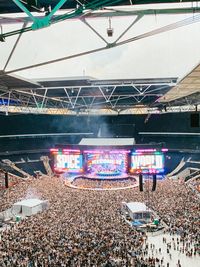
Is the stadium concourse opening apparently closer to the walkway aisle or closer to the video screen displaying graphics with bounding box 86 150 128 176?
the video screen displaying graphics with bounding box 86 150 128 176

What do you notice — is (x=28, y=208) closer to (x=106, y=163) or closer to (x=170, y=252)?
(x=170, y=252)

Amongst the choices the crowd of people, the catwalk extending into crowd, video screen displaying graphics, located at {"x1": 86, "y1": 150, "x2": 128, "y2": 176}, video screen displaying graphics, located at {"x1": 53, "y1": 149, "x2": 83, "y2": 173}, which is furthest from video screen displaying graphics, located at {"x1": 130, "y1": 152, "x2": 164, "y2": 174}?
the catwalk extending into crowd

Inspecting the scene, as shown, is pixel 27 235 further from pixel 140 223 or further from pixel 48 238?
pixel 140 223

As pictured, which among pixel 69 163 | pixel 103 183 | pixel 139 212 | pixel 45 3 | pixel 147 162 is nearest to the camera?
pixel 45 3

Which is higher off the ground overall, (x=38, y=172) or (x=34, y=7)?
(x=34, y=7)

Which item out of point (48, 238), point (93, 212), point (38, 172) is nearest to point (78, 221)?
point (93, 212)

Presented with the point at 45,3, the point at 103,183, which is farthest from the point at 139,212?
Answer: the point at 45,3
